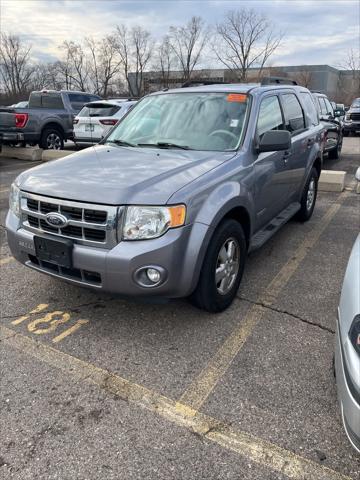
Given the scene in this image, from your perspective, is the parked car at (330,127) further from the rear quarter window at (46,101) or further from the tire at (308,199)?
the rear quarter window at (46,101)

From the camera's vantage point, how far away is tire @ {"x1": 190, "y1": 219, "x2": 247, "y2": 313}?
10.3 feet

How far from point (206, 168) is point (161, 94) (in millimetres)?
1713

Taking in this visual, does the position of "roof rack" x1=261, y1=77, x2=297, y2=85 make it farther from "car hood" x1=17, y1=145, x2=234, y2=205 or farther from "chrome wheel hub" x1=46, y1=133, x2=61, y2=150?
"chrome wheel hub" x1=46, y1=133, x2=61, y2=150

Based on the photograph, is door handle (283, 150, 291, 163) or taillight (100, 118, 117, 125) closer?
door handle (283, 150, 291, 163)

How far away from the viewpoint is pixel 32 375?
9.08 feet

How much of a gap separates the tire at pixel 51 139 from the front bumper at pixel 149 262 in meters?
11.3

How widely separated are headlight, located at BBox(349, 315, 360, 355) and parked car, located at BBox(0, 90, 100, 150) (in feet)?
40.8

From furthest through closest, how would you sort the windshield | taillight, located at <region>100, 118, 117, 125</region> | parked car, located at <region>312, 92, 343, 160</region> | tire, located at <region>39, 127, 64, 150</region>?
tire, located at <region>39, 127, 64, 150</region>, taillight, located at <region>100, 118, 117, 125</region>, parked car, located at <region>312, 92, 343, 160</region>, the windshield

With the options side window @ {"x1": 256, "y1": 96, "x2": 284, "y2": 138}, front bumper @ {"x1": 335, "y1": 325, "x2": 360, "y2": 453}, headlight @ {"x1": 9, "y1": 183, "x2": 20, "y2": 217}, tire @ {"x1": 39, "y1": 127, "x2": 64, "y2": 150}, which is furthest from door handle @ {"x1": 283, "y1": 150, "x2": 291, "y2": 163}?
tire @ {"x1": 39, "y1": 127, "x2": 64, "y2": 150}

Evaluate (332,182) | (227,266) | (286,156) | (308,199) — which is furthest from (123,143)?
(332,182)

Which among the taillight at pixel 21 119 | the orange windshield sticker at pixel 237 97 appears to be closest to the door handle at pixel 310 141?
the orange windshield sticker at pixel 237 97

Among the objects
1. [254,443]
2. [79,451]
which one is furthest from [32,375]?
[254,443]

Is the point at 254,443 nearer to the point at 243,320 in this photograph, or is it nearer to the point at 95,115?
the point at 243,320

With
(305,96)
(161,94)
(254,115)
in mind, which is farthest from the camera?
(305,96)
